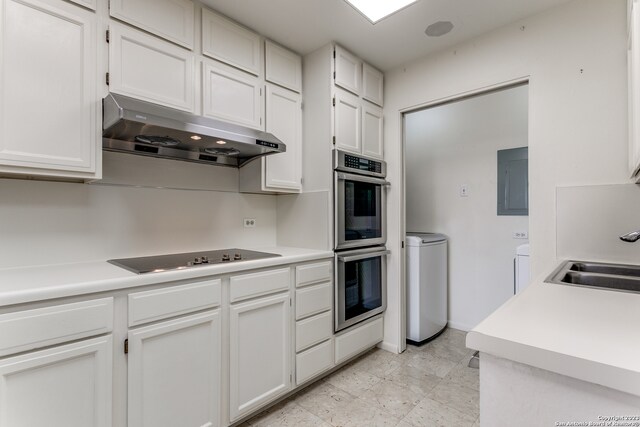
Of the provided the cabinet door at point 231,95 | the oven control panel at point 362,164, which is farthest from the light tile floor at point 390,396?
the cabinet door at point 231,95

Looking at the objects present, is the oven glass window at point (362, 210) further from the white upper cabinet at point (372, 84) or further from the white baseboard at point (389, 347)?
the white baseboard at point (389, 347)

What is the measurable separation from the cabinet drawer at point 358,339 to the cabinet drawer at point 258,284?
2.44 feet

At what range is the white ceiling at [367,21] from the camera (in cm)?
193

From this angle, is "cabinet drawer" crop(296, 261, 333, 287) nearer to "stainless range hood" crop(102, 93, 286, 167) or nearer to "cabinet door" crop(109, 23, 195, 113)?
"stainless range hood" crop(102, 93, 286, 167)

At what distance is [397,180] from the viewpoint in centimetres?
273

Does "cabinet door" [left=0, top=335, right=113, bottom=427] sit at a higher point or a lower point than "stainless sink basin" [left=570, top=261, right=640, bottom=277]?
lower

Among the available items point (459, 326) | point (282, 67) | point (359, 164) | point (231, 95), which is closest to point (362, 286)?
point (359, 164)

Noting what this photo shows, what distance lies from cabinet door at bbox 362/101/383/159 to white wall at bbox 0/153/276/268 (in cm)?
99

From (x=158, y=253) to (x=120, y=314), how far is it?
2.41 feet

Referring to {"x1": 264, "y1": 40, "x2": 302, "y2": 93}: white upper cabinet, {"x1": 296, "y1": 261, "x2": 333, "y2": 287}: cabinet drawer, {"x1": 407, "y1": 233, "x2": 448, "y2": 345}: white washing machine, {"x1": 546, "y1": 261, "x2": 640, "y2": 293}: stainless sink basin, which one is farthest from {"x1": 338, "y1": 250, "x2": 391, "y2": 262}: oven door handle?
{"x1": 264, "y1": 40, "x2": 302, "y2": 93}: white upper cabinet

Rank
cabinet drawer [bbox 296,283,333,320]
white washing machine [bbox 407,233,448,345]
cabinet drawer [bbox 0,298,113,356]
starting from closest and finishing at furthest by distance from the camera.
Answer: cabinet drawer [bbox 0,298,113,356] < cabinet drawer [bbox 296,283,333,320] < white washing machine [bbox 407,233,448,345]

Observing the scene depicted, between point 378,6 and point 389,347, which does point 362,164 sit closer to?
point 378,6

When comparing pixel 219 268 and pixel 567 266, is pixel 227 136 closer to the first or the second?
pixel 219 268

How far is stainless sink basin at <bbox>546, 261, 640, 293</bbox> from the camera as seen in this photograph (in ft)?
4.55
